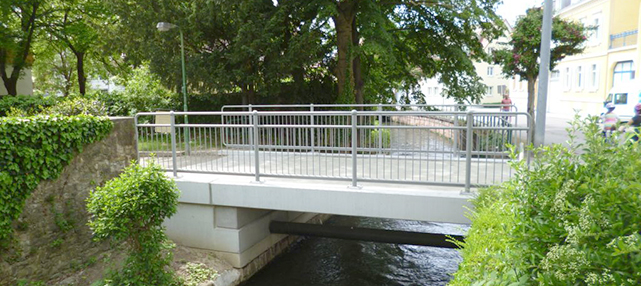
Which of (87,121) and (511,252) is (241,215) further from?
(511,252)

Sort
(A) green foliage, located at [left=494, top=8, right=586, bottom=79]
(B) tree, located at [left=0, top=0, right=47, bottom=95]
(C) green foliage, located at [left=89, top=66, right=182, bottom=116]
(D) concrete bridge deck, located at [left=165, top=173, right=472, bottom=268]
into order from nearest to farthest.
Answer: (D) concrete bridge deck, located at [left=165, top=173, right=472, bottom=268]
(A) green foliage, located at [left=494, top=8, right=586, bottom=79]
(C) green foliage, located at [left=89, top=66, right=182, bottom=116]
(B) tree, located at [left=0, top=0, right=47, bottom=95]

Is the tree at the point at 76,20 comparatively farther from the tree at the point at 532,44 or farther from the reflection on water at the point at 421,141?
the reflection on water at the point at 421,141

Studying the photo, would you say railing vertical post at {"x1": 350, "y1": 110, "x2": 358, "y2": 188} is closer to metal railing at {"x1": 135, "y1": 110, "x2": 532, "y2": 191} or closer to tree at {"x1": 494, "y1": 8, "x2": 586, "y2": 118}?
metal railing at {"x1": 135, "y1": 110, "x2": 532, "y2": 191}

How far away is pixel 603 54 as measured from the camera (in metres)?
33.4

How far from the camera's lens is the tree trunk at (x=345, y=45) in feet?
51.8

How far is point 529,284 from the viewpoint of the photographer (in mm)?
2471

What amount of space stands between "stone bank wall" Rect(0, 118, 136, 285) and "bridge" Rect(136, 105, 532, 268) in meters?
0.79

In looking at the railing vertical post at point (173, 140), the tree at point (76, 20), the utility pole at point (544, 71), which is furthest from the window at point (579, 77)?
the railing vertical post at point (173, 140)

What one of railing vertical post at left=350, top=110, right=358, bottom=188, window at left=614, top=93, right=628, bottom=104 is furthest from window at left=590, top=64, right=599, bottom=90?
railing vertical post at left=350, top=110, right=358, bottom=188

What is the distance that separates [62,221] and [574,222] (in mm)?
7366

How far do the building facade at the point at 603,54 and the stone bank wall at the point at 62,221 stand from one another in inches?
1173

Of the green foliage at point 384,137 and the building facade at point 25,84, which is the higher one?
the building facade at point 25,84

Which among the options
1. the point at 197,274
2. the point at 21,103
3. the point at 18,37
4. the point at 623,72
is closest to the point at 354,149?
the point at 197,274

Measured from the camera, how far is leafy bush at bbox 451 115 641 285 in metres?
2.19
